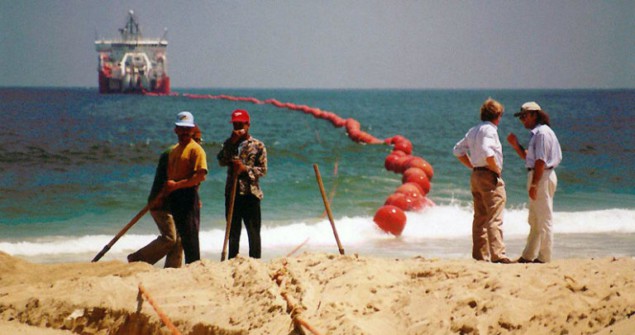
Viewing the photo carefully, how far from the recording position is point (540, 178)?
6.39 meters

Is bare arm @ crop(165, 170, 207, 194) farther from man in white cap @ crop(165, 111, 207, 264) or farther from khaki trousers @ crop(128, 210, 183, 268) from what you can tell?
khaki trousers @ crop(128, 210, 183, 268)

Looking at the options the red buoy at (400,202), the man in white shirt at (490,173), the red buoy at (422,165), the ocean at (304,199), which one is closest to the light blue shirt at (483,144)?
the man in white shirt at (490,173)

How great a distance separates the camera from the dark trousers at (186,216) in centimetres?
674

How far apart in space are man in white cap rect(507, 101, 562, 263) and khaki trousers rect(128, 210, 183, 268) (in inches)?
128

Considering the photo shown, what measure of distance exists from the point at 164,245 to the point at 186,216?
0.43 metres

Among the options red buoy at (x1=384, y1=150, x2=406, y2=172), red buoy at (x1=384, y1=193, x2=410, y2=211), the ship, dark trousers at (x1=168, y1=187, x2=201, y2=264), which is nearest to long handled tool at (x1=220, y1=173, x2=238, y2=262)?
dark trousers at (x1=168, y1=187, x2=201, y2=264)

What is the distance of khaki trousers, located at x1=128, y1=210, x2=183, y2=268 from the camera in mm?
6930

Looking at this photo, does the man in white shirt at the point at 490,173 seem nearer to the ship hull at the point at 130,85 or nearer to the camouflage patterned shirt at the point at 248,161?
the camouflage patterned shirt at the point at 248,161

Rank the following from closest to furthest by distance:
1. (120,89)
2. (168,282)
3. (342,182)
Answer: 1. (168,282)
2. (342,182)
3. (120,89)

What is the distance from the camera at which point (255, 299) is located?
17.1ft

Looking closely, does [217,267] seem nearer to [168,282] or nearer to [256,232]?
[168,282]

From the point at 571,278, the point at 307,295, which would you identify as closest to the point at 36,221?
the point at 307,295

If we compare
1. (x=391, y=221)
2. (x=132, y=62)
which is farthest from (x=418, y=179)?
(x=132, y=62)

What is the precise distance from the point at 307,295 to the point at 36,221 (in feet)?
33.5
